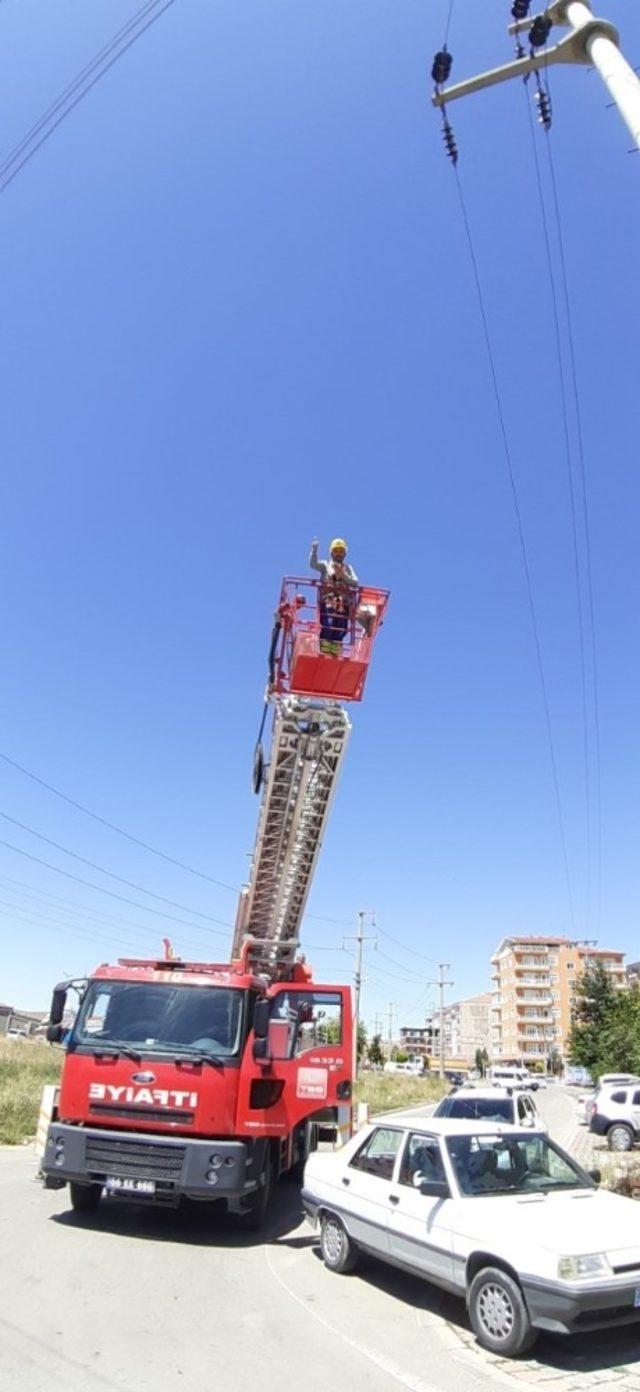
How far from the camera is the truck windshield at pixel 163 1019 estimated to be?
827 centimetres

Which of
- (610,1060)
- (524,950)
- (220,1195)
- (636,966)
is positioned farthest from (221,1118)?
(524,950)

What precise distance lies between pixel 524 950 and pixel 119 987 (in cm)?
11297

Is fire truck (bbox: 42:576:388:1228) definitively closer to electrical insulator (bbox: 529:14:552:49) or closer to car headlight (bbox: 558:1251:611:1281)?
car headlight (bbox: 558:1251:611:1281)

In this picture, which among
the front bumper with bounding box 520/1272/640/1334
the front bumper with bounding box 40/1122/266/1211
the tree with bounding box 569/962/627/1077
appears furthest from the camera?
the tree with bounding box 569/962/627/1077

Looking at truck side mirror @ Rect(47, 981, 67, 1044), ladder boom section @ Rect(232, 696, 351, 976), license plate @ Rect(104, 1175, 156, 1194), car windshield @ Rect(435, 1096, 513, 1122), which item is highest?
ladder boom section @ Rect(232, 696, 351, 976)

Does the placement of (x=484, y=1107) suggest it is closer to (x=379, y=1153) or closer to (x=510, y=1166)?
(x=379, y=1153)

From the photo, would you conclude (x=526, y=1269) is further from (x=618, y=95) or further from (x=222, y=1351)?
(x=618, y=95)

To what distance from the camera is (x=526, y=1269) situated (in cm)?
498

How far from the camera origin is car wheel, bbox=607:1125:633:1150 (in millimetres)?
20484

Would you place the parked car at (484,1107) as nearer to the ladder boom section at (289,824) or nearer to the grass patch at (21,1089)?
the ladder boom section at (289,824)

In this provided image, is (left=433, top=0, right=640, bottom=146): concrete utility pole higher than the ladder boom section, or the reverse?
(left=433, top=0, right=640, bottom=146): concrete utility pole

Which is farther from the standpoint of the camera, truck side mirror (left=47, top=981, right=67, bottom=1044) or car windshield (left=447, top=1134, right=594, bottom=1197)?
truck side mirror (left=47, top=981, right=67, bottom=1044)

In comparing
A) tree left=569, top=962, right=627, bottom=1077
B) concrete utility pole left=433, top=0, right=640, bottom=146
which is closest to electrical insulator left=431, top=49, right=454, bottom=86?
concrete utility pole left=433, top=0, right=640, bottom=146

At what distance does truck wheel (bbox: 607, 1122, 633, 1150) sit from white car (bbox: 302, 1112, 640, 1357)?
16.3 metres
